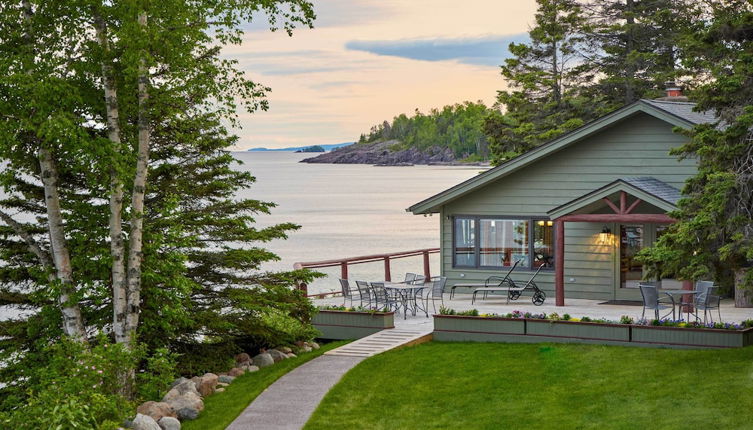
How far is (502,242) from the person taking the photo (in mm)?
22578

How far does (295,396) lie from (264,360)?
3.16 m

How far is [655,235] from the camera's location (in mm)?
→ 20281

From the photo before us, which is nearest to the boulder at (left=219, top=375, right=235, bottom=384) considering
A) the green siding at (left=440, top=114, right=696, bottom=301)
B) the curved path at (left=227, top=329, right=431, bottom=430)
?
the curved path at (left=227, top=329, right=431, bottom=430)

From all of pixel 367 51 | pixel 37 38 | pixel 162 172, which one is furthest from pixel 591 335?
pixel 367 51

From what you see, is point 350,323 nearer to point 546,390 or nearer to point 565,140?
point 546,390

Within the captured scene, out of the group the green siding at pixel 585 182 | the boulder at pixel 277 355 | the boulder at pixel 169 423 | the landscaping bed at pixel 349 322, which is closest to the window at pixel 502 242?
the green siding at pixel 585 182

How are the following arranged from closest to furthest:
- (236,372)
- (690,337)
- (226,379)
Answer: (690,337), (226,379), (236,372)

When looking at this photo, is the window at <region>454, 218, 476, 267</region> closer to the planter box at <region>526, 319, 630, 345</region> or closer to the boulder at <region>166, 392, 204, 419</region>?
the planter box at <region>526, 319, 630, 345</region>

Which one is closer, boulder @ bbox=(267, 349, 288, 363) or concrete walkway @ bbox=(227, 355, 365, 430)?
concrete walkway @ bbox=(227, 355, 365, 430)

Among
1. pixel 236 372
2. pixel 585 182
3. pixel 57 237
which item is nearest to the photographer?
pixel 57 237

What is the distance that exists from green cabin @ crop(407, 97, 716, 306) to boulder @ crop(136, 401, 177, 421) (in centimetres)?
969

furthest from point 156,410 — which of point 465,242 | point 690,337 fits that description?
point 465,242

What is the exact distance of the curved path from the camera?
39.4ft

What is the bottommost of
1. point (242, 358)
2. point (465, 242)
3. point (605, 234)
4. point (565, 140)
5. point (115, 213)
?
point (242, 358)
